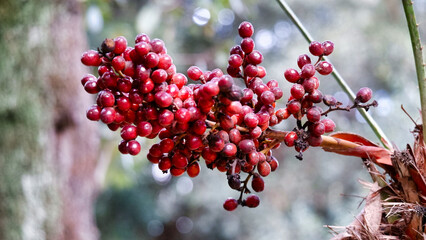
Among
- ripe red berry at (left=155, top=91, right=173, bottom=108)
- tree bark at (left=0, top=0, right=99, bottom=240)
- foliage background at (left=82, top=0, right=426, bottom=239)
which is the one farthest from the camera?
foliage background at (left=82, top=0, right=426, bottom=239)

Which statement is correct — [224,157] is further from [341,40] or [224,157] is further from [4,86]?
[341,40]

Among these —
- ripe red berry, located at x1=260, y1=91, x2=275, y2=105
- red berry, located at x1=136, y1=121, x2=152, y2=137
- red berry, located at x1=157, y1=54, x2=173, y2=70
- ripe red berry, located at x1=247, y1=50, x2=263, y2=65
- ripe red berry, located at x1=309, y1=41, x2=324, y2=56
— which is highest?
ripe red berry, located at x1=309, y1=41, x2=324, y2=56

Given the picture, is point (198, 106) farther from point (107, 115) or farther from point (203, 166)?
point (203, 166)

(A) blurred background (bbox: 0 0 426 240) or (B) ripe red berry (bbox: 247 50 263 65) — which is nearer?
(B) ripe red berry (bbox: 247 50 263 65)

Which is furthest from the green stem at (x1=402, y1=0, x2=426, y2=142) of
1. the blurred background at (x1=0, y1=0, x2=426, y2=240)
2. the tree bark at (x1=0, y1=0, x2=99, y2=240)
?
the tree bark at (x1=0, y1=0, x2=99, y2=240)

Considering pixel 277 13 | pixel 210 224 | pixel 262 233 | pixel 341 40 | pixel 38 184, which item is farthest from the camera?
pixel 277 13

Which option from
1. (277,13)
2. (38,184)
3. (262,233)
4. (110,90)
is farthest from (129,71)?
(277,13)

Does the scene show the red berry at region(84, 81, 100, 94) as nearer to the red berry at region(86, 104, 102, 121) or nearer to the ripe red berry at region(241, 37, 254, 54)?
the red berry at region(86, 104, 102, 121)
